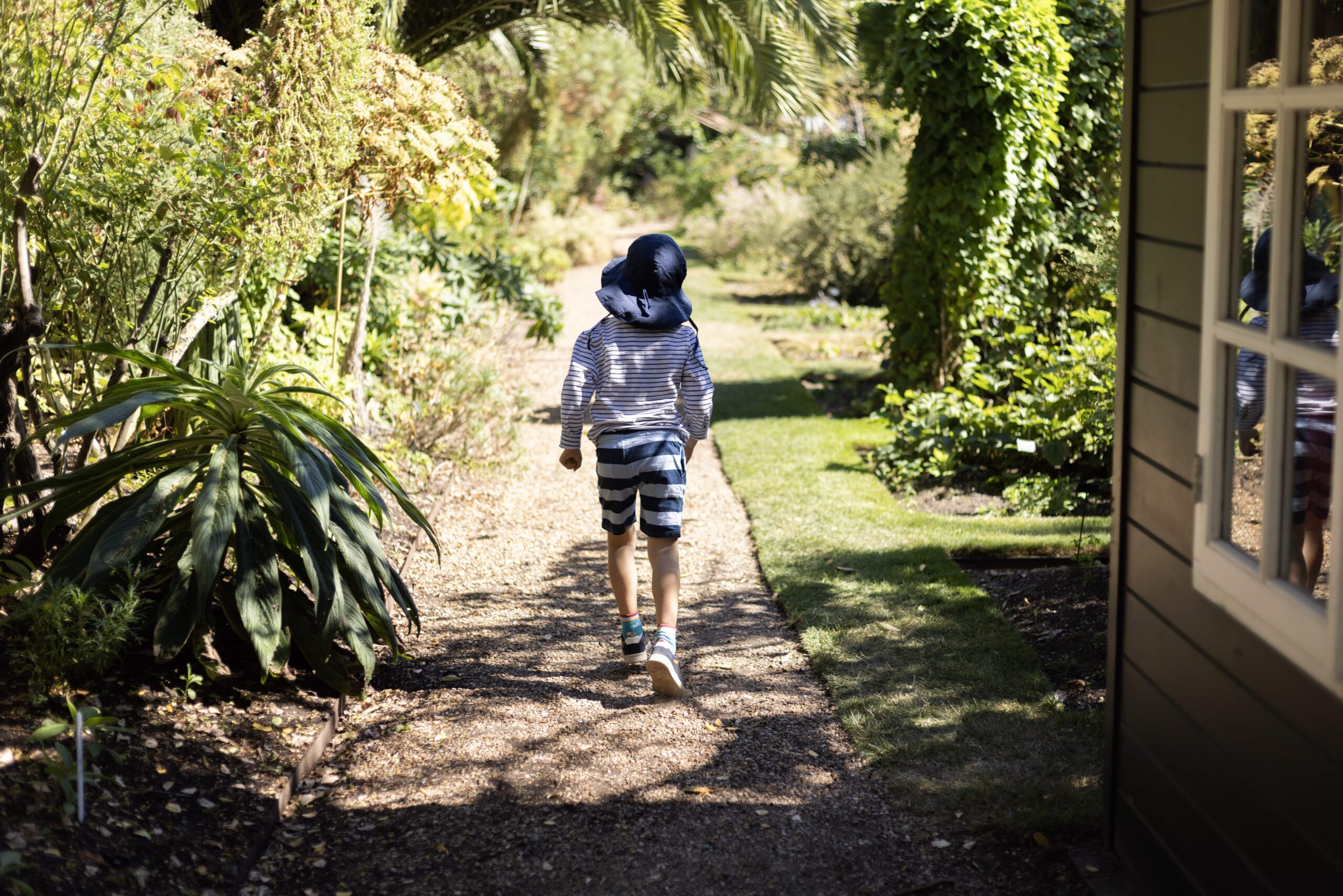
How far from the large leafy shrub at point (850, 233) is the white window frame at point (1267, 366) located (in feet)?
37.8

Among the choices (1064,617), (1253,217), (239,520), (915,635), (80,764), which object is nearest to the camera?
(1253,217)

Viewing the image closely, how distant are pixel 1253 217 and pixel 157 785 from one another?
3.02 m

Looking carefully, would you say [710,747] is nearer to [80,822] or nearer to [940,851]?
[940,851]

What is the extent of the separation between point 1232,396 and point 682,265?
7.30 ft

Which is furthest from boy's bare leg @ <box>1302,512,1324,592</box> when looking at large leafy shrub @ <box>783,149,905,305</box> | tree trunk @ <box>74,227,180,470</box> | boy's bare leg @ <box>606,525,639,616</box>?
large leafy shrub @ <box>783,149,905,305</box>

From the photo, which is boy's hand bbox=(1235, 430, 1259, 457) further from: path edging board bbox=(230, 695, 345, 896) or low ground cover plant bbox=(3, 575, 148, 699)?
low ground cover plant bbox=(3, 575, 148, 699)

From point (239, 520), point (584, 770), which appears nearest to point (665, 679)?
point (584, 770)

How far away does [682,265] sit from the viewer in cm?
419

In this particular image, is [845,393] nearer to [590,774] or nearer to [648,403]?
[648,403]

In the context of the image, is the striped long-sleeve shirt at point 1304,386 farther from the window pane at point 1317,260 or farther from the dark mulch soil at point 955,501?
the dark mulch soil at point 955,501

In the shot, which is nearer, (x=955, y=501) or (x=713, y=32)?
(x=955, y=501)

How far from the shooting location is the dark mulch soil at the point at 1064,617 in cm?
419

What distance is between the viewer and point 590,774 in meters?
3.56

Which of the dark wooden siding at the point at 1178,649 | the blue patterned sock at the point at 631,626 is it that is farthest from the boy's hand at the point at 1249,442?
the blue patterned sock at the point at 631,626
